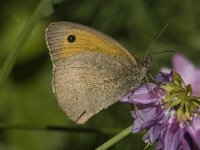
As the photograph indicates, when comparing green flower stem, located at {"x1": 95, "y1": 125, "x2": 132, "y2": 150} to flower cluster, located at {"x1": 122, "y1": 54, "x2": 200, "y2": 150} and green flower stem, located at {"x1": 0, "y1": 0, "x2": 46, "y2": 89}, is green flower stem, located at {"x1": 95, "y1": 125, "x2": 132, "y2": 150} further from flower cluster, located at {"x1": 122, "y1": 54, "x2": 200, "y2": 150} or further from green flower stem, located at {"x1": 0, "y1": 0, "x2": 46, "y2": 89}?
green flower stem, located at {"x1": 0, "y1": 0, "x2": 46, "y2": 89}

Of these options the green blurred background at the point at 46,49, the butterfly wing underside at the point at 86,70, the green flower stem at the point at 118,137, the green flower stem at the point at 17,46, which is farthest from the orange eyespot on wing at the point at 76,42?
the green blurred background at the point at 46,49

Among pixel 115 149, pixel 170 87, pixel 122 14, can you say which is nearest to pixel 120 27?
pixel 122 14

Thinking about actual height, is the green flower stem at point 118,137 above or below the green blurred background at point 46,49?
above

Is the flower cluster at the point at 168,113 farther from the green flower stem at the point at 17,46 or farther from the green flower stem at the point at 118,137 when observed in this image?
the green flower stem at the point at 17,46

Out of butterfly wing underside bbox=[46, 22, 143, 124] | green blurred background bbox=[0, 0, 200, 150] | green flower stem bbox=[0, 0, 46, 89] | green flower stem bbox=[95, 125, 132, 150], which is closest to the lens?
green flower stem bbox=[95, 125, 132, 150]

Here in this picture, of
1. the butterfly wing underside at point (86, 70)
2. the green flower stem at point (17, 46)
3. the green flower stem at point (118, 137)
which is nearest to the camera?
the green flower stem at point (118, 137)

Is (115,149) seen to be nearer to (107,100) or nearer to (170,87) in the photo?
(107,100)

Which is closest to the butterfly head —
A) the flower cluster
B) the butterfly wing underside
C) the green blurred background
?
the butterfly wing underside
